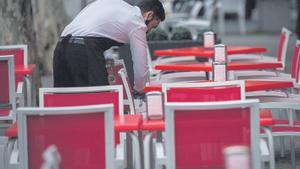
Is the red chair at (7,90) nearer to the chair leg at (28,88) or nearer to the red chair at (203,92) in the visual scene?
the chair leg at (28,88)

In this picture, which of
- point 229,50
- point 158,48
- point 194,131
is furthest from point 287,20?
point 194,131

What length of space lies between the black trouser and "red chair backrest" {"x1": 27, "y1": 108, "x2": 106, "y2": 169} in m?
1.97

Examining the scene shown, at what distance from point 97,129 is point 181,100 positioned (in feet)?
3.53

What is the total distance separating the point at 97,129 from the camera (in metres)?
5.57

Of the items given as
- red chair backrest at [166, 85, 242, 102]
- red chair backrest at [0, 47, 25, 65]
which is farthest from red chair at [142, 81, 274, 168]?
red chair backrest at [0, 47, 25, 65]

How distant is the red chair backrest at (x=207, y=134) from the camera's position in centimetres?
554

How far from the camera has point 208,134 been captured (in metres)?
5.57

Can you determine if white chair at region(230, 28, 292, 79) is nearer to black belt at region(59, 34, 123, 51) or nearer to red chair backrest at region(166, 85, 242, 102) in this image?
black belt at region(59, 34, 123, 51)

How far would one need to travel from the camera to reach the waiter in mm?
7406

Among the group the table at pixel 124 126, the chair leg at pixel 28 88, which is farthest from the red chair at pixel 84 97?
the chair leg at pixel 28 88

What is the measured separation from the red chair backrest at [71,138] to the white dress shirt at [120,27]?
1892mm

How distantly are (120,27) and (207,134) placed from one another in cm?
207

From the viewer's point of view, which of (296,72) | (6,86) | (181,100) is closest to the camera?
(181,100)

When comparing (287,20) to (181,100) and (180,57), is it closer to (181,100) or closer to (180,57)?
(180,57)
